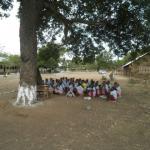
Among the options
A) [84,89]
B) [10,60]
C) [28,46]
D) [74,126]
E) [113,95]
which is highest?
[10,60]

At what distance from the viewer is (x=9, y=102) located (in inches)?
609

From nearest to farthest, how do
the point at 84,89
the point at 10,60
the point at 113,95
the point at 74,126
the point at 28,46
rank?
the point at 74,126
the point at 28,46
the point at 113,95
the point at 84,89
the point at 10,60

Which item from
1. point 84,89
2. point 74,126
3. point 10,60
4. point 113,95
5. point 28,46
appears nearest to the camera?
point 74,126

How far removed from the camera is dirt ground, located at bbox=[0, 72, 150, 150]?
30.0 ft

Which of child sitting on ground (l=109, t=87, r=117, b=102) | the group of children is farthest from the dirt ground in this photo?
the group of children

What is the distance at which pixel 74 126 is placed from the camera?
11336mm

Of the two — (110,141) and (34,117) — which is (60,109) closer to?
(34,117)

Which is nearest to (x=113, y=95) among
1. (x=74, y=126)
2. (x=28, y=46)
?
(x=28, y=46)

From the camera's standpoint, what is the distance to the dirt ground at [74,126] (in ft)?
30.0

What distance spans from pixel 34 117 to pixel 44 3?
7163mm

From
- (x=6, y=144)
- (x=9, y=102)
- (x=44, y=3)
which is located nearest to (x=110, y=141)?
(x=6, y=144)

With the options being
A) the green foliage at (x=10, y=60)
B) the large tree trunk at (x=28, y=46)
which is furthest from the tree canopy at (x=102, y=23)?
the green foliage at (x=10, y=60)

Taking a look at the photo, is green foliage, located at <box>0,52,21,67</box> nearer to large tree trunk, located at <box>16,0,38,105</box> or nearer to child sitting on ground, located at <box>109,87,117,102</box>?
child sitting on ground, located at <box>109,87,117,102</box>

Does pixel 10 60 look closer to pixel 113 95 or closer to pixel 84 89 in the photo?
pixel 84 89
